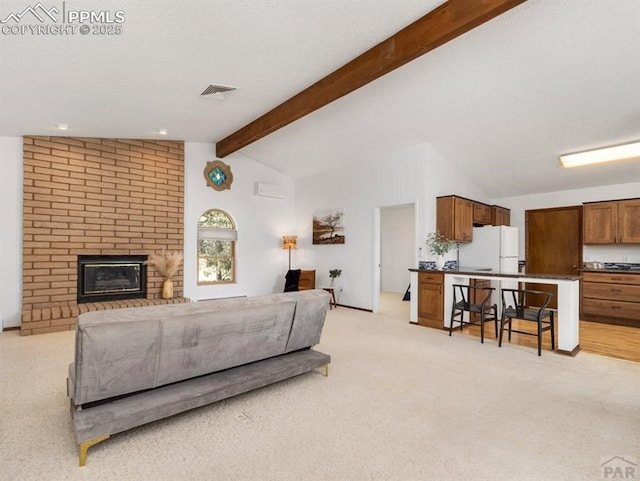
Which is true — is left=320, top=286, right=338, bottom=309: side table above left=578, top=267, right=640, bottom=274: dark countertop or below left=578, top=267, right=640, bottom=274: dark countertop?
below

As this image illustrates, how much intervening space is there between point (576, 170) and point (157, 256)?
7297 millimetres

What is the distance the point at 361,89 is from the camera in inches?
167

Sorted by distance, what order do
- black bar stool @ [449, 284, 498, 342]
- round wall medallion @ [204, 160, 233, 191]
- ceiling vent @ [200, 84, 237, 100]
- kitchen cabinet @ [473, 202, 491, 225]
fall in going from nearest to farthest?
→ ceiling vent @ [200, 84, 237, 100] → black bar stool @ [449, 284, 498, 342] → kitchen cabinet @ [473, 202, 491, 225] → round wall medallion @ [204, 160, 233, 191]

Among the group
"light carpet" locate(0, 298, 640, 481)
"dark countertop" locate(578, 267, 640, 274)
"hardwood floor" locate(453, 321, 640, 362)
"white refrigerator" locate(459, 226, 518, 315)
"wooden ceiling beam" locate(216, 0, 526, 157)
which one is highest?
"wooden ceiling beam" locate(216, 0, 526, 157)

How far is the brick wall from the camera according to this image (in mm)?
5082

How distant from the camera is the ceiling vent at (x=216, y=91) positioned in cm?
381

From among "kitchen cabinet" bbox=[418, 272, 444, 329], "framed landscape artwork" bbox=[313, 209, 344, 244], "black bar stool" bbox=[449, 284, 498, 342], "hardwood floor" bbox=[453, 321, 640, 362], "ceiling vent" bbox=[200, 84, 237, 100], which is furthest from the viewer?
"framed landscape artwork" bbox=[313, 209, 344, 244]

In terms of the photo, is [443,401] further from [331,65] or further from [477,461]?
[331,65]

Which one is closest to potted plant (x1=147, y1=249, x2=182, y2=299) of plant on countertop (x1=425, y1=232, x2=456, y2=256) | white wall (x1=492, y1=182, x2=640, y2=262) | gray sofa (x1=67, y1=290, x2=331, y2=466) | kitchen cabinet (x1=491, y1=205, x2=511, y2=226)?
gray sofa (x1=67, y1=290, x2=331, y2=466)

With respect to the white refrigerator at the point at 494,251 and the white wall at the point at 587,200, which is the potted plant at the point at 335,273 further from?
the white wall at the point at 587,200

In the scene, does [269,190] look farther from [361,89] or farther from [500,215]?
[500,215]

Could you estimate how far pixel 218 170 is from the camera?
6824 millimetres

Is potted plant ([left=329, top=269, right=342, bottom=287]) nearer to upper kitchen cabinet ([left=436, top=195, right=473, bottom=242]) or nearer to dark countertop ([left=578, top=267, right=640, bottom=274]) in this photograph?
upper kitchen cabinet ([left=436, top=195, right=473, bottom=242])

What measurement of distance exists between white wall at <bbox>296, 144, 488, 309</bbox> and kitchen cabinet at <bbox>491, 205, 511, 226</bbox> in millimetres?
359
